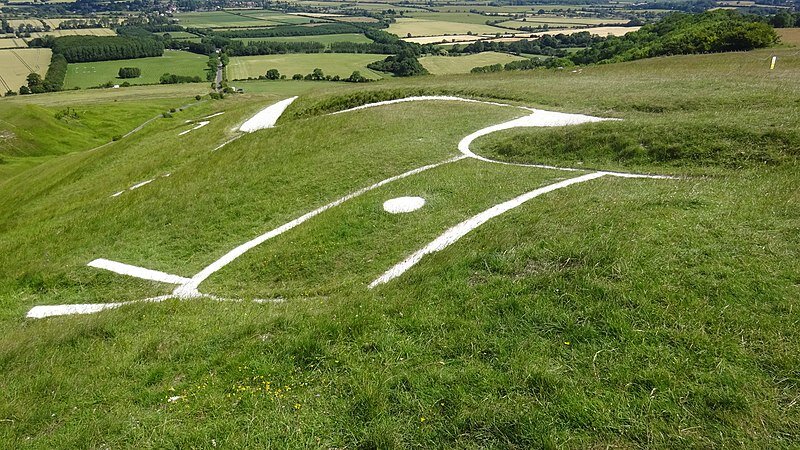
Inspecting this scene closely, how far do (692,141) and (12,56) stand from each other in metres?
250

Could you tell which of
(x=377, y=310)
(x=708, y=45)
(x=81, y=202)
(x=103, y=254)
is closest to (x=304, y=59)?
(x=708, y=45)

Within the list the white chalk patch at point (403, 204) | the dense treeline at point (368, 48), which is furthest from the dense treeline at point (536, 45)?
the white chalk patch at point (403, 204)

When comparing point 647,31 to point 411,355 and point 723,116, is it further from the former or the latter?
point 411,355

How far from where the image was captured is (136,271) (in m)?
22.6

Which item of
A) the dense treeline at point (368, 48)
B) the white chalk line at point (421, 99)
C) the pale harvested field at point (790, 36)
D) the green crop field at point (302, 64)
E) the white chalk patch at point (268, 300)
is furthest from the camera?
the dense treeline at point (368, 48)

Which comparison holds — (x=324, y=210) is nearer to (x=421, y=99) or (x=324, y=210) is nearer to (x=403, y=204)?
(x=403, y=204)

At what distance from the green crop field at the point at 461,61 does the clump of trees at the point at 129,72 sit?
104 m

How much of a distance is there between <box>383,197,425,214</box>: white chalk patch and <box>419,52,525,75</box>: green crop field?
367 feet

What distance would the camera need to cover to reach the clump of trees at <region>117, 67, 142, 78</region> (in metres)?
170

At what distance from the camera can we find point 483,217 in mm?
19922

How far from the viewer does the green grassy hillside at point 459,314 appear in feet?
27.7

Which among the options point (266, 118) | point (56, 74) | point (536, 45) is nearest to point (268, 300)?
point (266, 118)

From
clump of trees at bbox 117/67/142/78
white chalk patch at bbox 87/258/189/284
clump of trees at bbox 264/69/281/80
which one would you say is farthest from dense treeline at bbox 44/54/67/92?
white chalk patch at bbox 87/258/189/284

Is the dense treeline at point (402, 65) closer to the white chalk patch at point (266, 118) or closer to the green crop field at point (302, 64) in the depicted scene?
the green crop field at point (302, 64)
